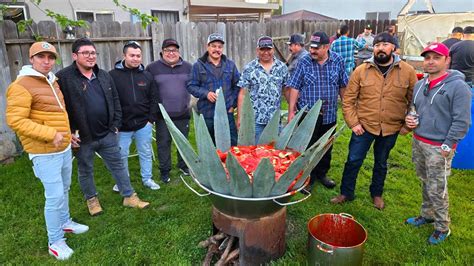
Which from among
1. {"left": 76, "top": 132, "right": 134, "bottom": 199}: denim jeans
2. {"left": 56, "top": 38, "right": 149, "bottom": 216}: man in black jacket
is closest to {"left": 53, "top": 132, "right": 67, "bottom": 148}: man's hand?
{"left": 56, "top": 38, "right": 149, "bottom": 216}: man in black jacket

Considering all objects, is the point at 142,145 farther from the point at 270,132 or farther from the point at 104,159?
the point at 270,132

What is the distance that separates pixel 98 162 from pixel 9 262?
8.55 ft

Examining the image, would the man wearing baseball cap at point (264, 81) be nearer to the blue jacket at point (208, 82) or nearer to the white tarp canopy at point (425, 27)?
the blue jacket at point (208, 82)

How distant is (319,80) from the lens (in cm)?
427

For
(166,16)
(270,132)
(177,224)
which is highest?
(166,16)

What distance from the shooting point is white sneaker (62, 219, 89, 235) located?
12.2 feet

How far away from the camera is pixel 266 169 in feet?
7.69

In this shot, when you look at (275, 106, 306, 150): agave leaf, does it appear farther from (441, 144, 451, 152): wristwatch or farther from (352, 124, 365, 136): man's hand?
(441, 144, 451, 152): wristwatch

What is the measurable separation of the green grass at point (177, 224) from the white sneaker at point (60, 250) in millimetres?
56

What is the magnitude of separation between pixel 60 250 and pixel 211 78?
273 centimetres

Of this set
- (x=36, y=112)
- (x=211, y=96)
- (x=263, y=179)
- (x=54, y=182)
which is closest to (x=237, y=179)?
(x=263, y=179)

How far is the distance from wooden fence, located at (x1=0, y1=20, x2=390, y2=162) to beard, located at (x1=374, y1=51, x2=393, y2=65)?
13.7 ft

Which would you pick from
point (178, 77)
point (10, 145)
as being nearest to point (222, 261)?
point (178, 77)

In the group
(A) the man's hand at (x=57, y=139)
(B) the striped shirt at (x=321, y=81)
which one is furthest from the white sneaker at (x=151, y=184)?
(B) the striped shirt at (x=321, y=81)
